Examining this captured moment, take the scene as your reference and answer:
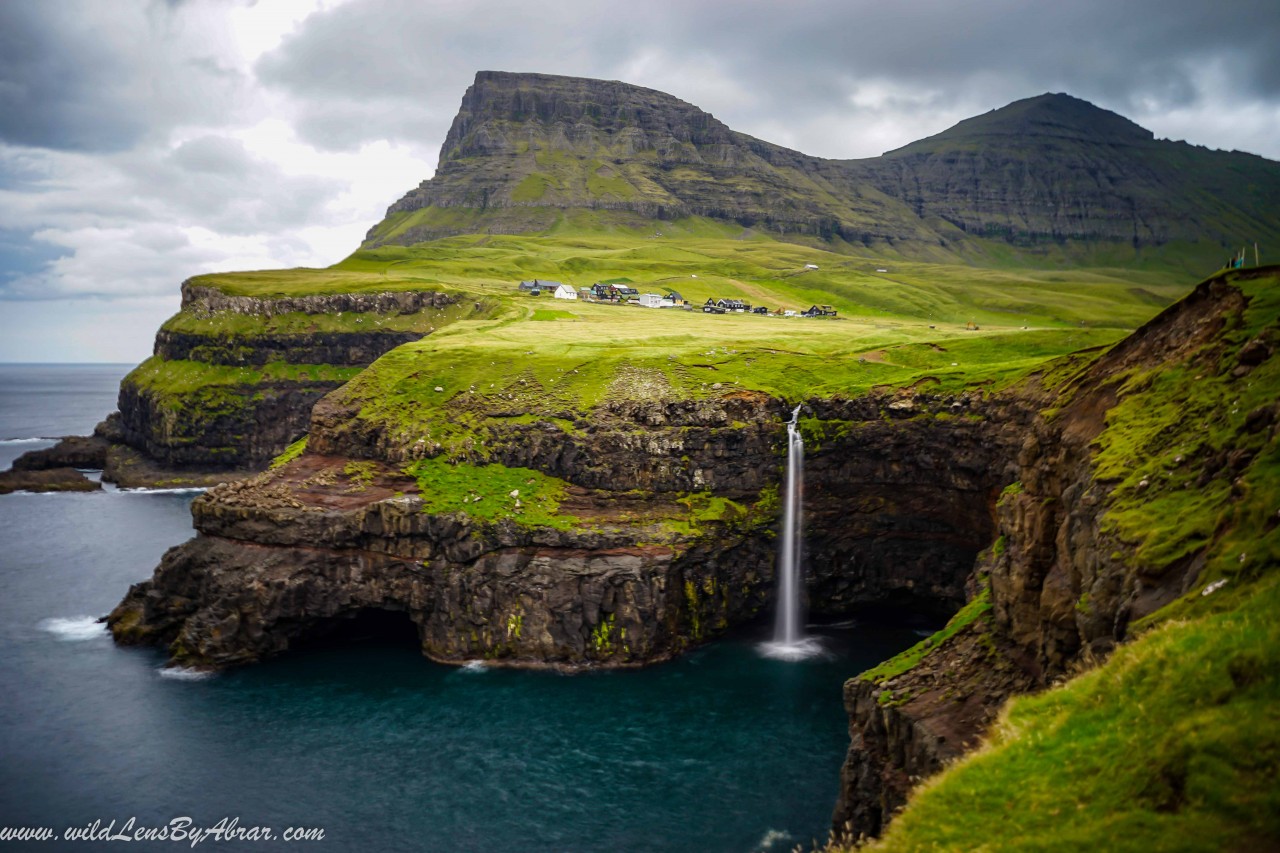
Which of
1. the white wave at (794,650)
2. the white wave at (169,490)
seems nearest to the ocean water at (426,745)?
the white wave at (794,650)

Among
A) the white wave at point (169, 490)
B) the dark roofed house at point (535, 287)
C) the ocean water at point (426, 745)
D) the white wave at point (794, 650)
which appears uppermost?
the dark roofed house at point (535, 287)

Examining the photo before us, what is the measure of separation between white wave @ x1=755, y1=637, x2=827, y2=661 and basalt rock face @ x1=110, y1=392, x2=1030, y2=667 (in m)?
4.49

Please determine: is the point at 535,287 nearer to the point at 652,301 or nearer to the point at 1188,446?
the point at 652,301

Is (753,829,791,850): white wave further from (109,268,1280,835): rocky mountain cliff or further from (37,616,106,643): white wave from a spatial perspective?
(37,616,106,643): white wave

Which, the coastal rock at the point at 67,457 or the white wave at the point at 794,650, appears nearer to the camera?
the white wave at the point at 794,650

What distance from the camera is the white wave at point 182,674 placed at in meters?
68.3

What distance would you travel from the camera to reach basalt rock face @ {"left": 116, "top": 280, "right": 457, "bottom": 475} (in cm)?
15188

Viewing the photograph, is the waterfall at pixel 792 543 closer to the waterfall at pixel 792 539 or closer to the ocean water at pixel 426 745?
the waterfall at pixel 792 539

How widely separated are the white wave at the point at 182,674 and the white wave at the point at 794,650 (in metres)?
46.4

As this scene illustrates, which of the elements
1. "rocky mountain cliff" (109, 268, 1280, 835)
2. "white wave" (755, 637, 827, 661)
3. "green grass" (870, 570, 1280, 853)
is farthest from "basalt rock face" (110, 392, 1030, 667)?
"green grass" (870, 570, 1280, 853)

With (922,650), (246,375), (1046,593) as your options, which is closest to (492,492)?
(922,650)

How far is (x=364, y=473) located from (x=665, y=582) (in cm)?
3232

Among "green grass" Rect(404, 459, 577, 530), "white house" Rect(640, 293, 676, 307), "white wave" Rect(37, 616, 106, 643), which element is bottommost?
"white wave" Rect(37, 616, 106, 643)

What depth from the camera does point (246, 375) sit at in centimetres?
15888
